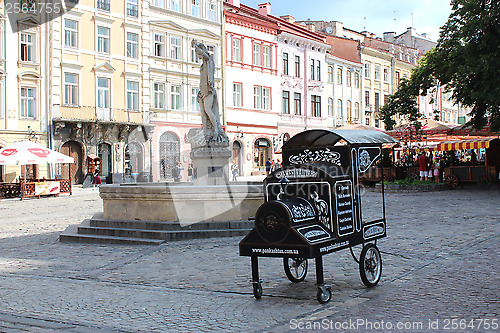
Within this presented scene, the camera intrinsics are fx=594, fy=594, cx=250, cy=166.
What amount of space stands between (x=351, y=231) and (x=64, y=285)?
3684 mm

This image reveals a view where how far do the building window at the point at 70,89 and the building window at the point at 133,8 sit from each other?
587 cm

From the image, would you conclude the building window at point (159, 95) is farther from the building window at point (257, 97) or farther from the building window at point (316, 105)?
the building window at point (316, 105)

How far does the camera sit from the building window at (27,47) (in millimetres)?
32594

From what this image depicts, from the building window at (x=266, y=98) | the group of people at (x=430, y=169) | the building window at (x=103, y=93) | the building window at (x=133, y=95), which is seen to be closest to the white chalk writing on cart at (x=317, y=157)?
the group of people at (x=430, y=169)

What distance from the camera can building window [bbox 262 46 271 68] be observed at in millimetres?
46031

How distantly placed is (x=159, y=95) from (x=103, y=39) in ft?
17.1

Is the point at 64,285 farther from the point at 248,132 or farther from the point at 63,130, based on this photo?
the point at 248,132

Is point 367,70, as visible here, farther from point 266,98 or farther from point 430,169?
point 430,169

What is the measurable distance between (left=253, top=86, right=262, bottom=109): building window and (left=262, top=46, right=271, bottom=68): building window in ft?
6.97

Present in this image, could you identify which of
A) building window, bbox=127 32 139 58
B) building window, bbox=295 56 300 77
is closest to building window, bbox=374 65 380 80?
building window, bbox=295 56 300 77

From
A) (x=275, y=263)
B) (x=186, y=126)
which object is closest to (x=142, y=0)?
(x=186, y=126)

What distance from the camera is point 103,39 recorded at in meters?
36.5

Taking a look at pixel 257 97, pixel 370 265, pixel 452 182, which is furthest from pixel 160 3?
pixel 370 265

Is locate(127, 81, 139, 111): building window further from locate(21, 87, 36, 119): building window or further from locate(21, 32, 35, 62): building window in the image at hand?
locate(21, 32, 35, 62): building window
